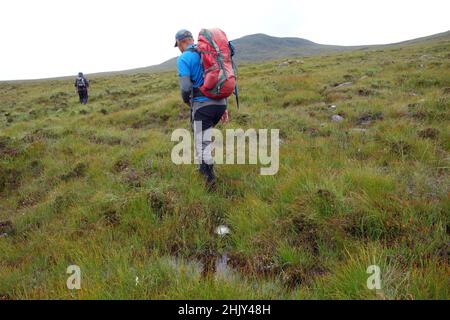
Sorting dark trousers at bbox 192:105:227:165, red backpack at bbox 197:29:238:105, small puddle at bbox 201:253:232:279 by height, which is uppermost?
red backpack at bbox 197:29:238:105

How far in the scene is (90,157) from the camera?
7.24 metres

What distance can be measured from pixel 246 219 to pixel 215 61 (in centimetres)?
230

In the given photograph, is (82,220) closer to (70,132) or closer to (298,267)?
(298,267)

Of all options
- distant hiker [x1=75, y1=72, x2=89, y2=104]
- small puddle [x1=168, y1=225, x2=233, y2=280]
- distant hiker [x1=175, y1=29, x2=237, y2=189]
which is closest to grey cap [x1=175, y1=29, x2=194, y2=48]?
distant hiker [x1=175, y1=29, x2=237, y2=189]

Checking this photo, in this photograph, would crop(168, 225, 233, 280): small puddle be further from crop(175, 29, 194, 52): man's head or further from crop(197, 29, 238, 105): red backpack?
crop(175, 29, 194, 52): man's head

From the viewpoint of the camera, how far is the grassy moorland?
2650 mm

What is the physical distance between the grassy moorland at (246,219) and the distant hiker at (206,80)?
61 centimetres

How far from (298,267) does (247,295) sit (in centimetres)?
73

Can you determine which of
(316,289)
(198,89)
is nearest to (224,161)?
(198,89)

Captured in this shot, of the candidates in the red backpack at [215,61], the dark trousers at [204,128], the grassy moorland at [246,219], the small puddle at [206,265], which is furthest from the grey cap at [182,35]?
the small puddle at [206,265]

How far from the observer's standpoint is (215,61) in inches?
180

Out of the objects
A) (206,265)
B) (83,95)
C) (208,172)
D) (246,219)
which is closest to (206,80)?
(208,172)

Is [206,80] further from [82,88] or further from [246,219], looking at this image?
[82,88]

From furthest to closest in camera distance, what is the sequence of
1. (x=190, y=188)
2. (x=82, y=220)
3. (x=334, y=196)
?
(x=190, y=188), (x=82, y=220), (x=334, y=196)
